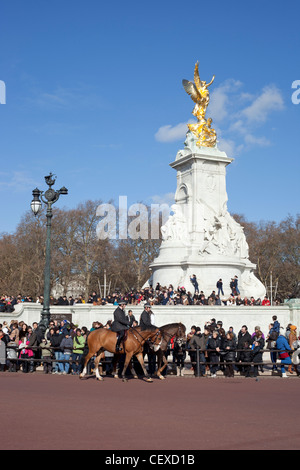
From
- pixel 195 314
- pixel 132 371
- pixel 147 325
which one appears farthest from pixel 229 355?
pixel 195 314

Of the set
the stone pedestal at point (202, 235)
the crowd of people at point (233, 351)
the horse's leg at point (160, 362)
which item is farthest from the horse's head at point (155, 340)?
the stone pedestal at point (202, 235)

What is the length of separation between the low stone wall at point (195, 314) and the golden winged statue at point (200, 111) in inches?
653

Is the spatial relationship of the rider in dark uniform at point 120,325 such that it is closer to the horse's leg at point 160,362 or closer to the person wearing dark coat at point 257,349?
the horse's leg at point 160,362

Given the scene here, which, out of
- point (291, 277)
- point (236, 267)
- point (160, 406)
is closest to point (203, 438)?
point (160, 406)

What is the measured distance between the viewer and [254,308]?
1176 inches

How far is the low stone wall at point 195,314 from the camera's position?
2948cm

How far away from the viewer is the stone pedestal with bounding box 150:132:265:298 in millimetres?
37906

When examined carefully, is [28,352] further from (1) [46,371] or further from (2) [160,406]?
(2) [160,406]

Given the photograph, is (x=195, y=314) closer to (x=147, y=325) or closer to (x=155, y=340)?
(x=155, y=340)

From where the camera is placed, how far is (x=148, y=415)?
31.0ft

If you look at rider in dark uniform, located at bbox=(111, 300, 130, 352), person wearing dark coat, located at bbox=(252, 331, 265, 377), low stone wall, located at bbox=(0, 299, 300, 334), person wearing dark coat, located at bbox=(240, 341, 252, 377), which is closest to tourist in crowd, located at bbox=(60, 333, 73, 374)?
rider in dark uniform, located at bbox=(111, 300, 130, 352)

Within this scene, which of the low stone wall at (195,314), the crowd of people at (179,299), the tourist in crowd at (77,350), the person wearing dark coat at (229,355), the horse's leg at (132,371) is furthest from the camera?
the crowd of people at (179,299)

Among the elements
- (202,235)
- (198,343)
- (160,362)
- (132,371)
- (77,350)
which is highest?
(202,235)

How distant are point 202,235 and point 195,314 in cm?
1119
